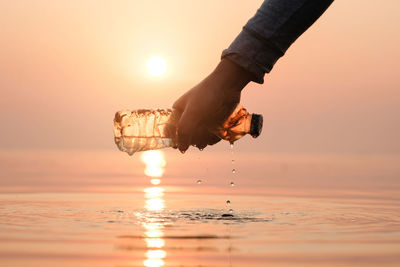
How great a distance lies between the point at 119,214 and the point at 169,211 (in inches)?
22.8

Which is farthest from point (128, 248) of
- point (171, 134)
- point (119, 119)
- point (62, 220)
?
A: point (62, 220)

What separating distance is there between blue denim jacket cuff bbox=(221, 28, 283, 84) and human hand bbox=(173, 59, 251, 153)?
8 centimetres

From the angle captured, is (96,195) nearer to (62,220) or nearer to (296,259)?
(62,220)

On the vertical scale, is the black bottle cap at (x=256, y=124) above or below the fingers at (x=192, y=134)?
above

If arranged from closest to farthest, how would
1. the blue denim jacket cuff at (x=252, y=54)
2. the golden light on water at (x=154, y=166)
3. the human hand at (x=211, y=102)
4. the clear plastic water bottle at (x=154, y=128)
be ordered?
the blue denim jacket cuff at (x=252, y=54)
the human hand at (x=211, y=102)
the clear plastic water bottle at (x=154, y=128)
the golden light on water at (x=154, y=166)

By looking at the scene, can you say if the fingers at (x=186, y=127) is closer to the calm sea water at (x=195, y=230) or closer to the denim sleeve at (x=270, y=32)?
the denim sleeve at (x=270, y=32)

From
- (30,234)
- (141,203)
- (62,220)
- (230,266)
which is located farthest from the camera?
(141,203)

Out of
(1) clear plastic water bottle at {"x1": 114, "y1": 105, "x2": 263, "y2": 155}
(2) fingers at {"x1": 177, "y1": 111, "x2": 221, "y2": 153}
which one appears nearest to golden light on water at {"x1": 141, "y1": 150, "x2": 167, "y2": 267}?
(1) clear plastic water bottle at {"x1": 114, "y1": 105, "x2": 263, "y2": 155}

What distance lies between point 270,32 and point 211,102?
1.94ft

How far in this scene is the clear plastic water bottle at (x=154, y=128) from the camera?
509 cm

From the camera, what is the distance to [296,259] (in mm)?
4918

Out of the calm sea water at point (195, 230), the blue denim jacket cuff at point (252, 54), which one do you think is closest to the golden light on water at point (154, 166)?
the calm sea water at point (195, 230)

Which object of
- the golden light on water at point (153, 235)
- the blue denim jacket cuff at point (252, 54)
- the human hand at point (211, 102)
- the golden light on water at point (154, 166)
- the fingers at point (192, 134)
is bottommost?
the golden light on water at point (153, 235)

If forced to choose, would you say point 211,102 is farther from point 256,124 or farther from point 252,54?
point 256,124
